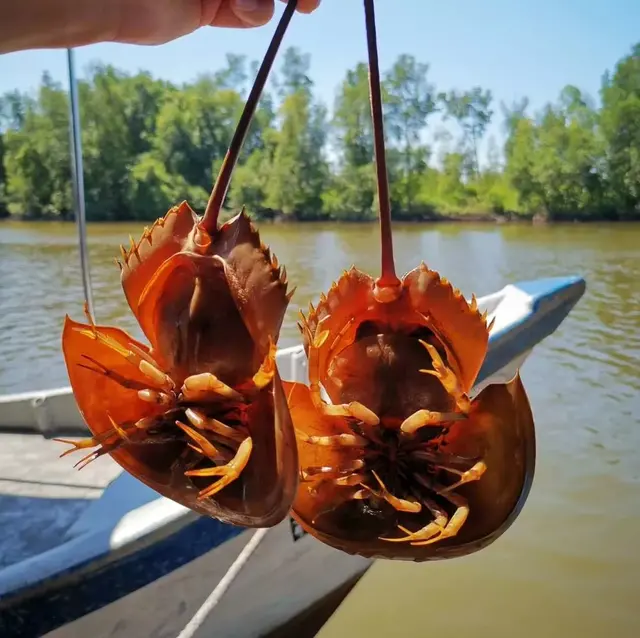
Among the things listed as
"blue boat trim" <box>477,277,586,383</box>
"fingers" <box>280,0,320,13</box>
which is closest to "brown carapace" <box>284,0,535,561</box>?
"fingers" <box>280,0,320,13</box>

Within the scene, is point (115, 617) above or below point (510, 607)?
above

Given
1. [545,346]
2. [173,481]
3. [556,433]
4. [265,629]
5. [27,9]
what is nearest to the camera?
[173,481]

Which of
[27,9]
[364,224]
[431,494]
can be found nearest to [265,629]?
[431,494]

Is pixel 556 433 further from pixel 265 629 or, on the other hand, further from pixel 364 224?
pixel 364 224

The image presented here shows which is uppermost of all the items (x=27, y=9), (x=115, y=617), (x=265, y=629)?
(x=27, y=9)

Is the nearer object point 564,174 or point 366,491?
point 366,491

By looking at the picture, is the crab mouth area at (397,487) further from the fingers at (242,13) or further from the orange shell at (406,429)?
the fingers at (242,13)

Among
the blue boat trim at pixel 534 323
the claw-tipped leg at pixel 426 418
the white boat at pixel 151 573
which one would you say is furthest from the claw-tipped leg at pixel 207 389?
the blue boat trim at pixel 534 323

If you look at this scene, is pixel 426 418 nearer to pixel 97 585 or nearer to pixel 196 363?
pixel 196 363
